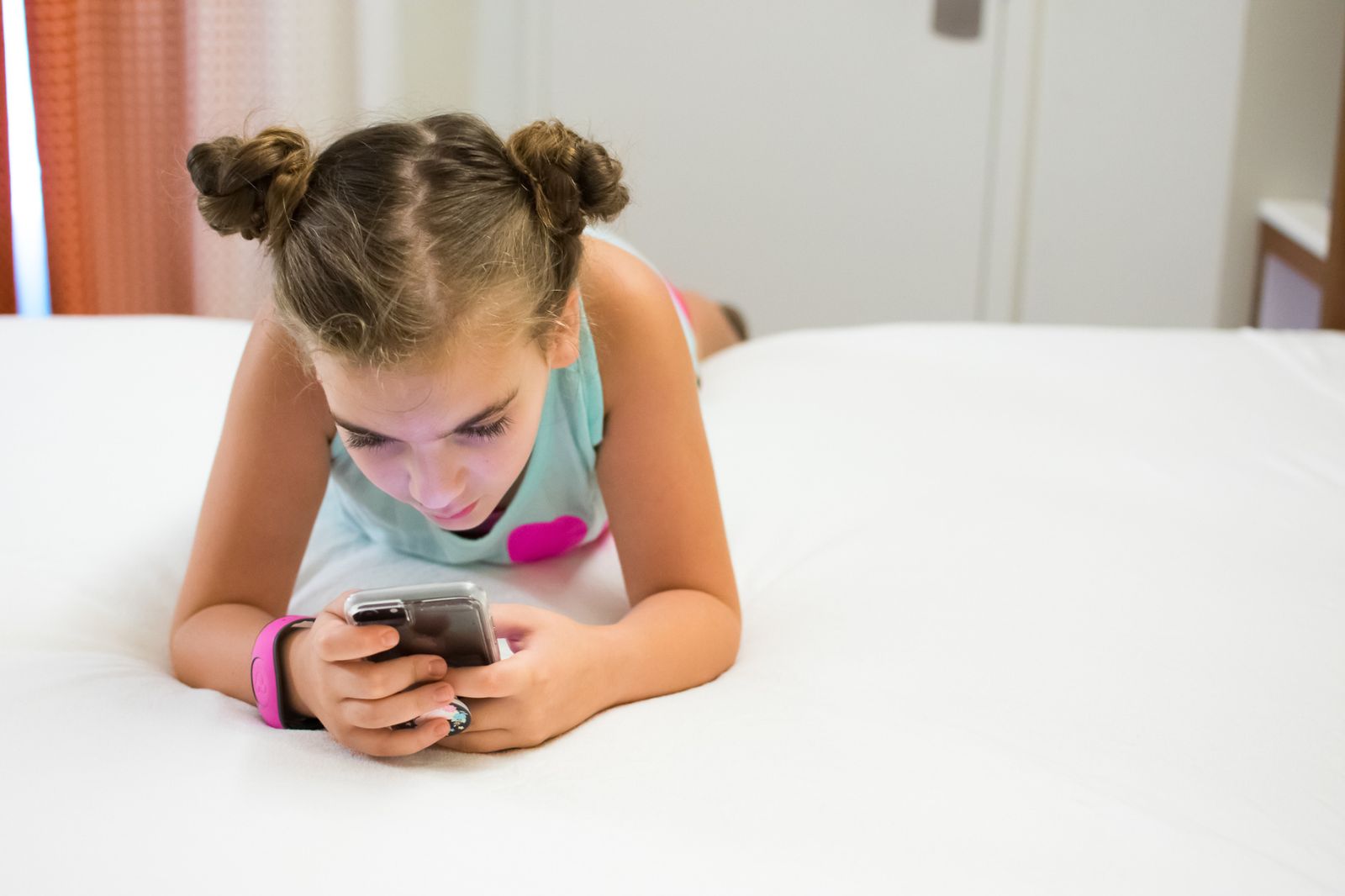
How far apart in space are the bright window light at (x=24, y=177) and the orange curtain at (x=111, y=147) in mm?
10

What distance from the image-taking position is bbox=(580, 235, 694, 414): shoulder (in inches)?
38.2

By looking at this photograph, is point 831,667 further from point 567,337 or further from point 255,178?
point 255,178

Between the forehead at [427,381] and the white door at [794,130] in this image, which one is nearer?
the forehead at [427,381]

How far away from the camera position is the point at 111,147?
1769mm

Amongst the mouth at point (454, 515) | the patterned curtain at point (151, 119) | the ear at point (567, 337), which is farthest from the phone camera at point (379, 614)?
the patterned curtain at point (151, 119)

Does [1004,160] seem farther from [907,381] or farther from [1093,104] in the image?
[907,381]

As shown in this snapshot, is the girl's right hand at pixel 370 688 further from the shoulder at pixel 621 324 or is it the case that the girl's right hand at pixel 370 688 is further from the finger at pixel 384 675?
the shoulder at pixel 621 324

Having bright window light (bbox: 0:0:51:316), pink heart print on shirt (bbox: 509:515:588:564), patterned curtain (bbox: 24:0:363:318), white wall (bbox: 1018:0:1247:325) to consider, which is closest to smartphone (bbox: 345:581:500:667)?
pink heart print on shirt (bbox: 509:515:588:564)

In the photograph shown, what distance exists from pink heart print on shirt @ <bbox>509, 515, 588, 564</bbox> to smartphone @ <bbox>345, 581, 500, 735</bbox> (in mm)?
318

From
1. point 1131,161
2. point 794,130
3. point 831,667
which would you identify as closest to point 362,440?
point 831,667

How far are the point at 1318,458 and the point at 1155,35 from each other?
151cm

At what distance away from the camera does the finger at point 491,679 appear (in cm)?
75

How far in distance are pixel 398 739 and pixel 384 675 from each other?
45 millimetres

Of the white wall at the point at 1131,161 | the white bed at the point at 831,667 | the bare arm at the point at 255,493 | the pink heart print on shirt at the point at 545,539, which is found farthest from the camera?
the white wall at the point at 1131,161
